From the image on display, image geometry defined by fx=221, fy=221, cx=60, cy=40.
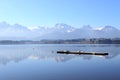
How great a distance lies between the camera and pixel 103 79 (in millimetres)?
25922

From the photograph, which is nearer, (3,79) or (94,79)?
(94,79)

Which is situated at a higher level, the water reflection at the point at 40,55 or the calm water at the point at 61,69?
the water reflection at the point at 40,55

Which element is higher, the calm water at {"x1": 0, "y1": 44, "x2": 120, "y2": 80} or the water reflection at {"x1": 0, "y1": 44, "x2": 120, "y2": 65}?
the water reflection at {"x1": 0, "y1": 44, "x2": 120, "y2": 65}

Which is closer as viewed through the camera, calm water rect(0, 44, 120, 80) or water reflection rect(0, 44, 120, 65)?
calm water rect(0, 44, 120, 80)

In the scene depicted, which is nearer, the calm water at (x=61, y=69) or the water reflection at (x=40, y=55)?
the calm water at (x=61, y=69)

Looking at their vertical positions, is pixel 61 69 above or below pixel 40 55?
below

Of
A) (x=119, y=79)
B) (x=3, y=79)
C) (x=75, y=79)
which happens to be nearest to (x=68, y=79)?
(x=75, y=79)

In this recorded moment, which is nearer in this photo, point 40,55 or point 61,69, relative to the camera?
point 61,69

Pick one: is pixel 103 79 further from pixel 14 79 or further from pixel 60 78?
pixel 14 79

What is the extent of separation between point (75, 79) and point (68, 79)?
86 cm

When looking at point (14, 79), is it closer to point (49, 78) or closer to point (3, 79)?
point (3, 79)

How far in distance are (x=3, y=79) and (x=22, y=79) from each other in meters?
2.52

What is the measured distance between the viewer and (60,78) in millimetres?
27078

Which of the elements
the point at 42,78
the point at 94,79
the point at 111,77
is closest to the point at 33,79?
the point at 42,78
